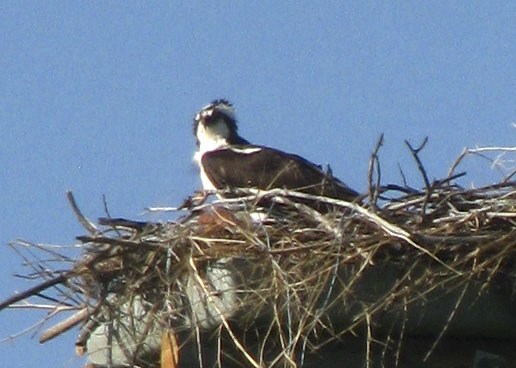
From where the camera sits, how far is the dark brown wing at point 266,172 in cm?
789

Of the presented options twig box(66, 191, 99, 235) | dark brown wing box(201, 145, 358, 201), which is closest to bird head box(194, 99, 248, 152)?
dark brown wing box(201, 145, 358, 201)

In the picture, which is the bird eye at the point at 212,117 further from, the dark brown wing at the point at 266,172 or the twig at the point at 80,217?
the twig at the point at 80,217

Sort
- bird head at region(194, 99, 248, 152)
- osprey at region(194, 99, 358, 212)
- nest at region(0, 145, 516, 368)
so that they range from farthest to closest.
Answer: bird head at region(194, 99, 248, 152) < osprey at region(194, 99, 358, 212) < nest at region(0, 145, 516, 368)

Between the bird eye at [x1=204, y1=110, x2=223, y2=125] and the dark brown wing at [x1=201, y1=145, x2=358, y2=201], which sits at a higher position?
the bird eye at [x1=204, y1=110, x2=223, y2=125]

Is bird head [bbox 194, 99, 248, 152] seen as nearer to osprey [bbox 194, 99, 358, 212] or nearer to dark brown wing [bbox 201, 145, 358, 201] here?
osprey [bbox 194, 99, 358, 212]

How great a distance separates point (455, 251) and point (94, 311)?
65.1 inches

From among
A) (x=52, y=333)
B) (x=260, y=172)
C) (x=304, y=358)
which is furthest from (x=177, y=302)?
(x=260, y=172)

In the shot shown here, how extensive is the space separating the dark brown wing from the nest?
1.23 meters

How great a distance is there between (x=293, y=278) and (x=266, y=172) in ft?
8.68

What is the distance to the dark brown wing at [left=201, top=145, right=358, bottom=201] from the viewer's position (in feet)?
25.9

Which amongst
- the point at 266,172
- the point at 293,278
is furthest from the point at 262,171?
the point at 293,278

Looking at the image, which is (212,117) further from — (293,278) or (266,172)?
(293,278)

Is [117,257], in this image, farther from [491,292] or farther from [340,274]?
[491,292]

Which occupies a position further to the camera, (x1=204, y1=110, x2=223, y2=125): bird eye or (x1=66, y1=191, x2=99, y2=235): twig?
(x1=204, y1=110, x2=223, y2=125): bird eye
